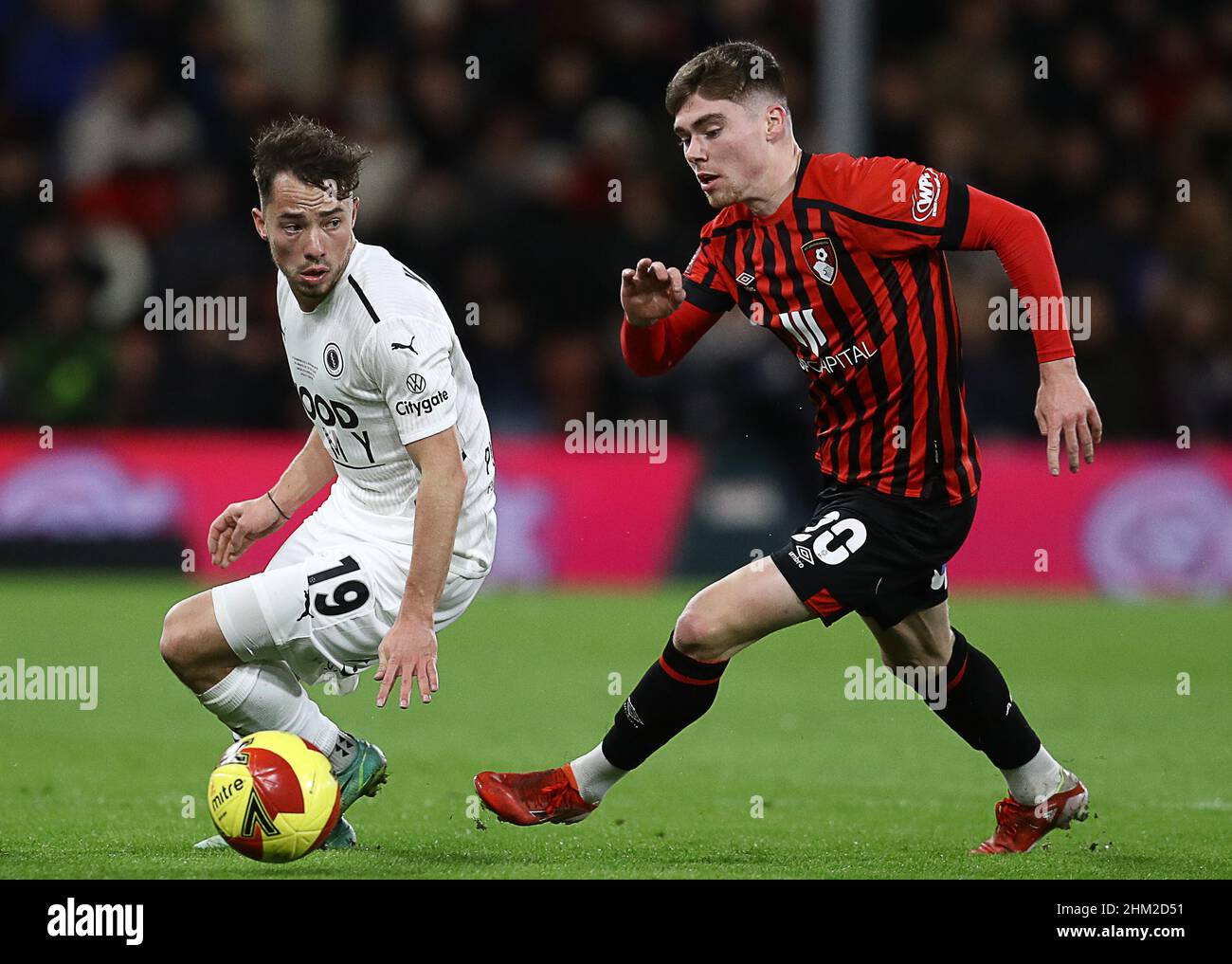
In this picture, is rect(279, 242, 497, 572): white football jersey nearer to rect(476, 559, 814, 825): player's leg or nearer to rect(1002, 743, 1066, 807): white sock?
rect(476, 559, 814, 825): player's leg

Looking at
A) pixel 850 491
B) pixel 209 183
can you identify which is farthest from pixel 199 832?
pixel 209 183

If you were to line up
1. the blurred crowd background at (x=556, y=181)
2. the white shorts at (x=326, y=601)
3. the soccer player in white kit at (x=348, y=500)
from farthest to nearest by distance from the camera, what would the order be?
1. the blurred crowd background at (x=556, y=181)
2. the white shorts at (x=326, y=601)
3. the soccer player in white kit at (x=348, y=500)

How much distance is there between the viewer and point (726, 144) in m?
5.38

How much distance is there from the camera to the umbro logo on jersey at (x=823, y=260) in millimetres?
5406

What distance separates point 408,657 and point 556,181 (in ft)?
32.0

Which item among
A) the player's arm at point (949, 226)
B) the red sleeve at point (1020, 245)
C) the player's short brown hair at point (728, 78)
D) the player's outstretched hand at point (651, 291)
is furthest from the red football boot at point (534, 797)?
the player's short brown hair at point (728, 78)

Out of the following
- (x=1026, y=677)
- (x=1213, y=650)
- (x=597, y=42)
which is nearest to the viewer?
(x=1026, y=677)

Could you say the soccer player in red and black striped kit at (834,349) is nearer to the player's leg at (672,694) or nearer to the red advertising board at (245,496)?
the player's leg at (672,694)

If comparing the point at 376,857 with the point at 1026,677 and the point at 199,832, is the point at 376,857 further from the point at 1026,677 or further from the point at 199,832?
the point at 1026,677

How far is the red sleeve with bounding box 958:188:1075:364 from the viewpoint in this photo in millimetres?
5320

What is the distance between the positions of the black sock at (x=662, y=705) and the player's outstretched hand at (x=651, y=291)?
3.04ft

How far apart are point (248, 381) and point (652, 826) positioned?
8104 millimetres

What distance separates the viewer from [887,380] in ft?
17.9

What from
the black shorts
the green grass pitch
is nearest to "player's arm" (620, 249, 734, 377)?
the black shorts
